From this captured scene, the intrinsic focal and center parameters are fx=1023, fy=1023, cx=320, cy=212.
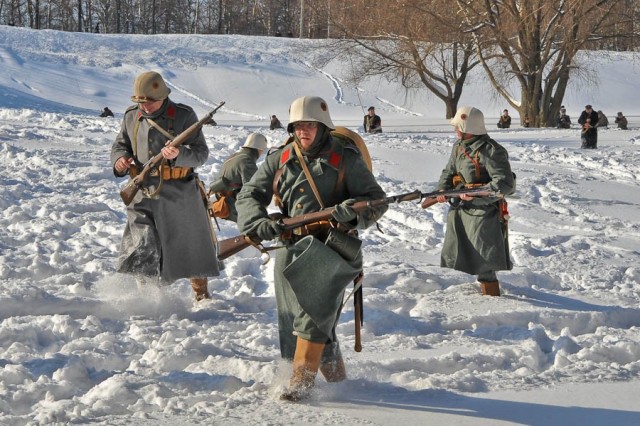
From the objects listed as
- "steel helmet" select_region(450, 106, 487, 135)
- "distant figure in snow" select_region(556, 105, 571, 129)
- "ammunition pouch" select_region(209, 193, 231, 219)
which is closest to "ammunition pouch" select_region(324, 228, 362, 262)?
"steel helmet" select_region(450, 106, 487, 135)

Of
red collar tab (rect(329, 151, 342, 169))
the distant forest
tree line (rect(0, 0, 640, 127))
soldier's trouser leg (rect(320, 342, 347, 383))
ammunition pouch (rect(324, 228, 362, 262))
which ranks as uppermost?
the distant forest

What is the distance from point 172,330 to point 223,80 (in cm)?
4281

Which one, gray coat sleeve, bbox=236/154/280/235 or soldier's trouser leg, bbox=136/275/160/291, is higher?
gray coat sleeve, bbox=236/154/280/235

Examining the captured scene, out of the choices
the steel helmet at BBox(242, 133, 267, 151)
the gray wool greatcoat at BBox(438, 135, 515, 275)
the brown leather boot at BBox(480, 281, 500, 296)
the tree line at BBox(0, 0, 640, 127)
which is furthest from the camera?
the tree line at BBox(0, 0, 640, 127)

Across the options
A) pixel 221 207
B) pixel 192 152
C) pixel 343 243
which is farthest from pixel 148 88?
pixel 343 243

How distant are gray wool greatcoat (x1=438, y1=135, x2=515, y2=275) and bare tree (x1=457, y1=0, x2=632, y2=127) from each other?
2109 cm

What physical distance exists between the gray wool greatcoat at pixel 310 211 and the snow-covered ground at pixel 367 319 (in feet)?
1.19

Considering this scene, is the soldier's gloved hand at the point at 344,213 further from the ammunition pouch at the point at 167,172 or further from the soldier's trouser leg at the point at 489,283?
the soldier's trouser leg at the point at 489,283

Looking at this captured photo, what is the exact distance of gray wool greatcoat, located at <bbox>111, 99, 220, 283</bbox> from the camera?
24.1ft

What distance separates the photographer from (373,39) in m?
34.2

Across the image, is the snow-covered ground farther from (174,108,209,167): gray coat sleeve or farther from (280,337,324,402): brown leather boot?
(174,108,209,167): gray coat sleeve

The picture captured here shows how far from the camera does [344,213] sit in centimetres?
500

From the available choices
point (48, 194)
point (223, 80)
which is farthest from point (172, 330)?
point (223, 80)

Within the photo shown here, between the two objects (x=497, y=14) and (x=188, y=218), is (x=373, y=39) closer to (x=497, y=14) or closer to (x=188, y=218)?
(x=497, y=14)
